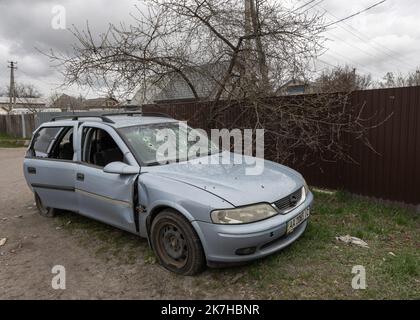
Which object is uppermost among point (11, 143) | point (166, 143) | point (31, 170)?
point (166, 143)

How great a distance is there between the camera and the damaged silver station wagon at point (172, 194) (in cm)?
300

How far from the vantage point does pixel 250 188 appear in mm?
3227

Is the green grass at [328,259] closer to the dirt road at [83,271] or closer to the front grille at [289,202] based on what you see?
the dirt road at [83,271]

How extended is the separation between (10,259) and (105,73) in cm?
363

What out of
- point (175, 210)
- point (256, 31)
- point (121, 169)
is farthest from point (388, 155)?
point (121, 169)

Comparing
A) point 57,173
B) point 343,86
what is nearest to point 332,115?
point 343,86

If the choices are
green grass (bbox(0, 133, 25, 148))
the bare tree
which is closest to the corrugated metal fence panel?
green grass (bbox(0, 133, 25, 148))

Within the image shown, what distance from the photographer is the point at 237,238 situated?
292 cm

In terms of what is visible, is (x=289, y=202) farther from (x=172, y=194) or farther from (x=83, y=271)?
(x=83, y=271)

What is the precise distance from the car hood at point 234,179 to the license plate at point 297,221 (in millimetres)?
258

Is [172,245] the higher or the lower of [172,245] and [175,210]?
the lower

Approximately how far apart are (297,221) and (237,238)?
0.81 metres

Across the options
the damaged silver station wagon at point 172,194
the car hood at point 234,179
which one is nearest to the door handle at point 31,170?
the damaged silver station wagon at point 172,194
